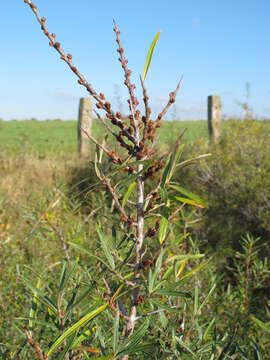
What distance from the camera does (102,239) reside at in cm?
94

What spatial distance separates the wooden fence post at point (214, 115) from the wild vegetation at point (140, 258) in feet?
8.68

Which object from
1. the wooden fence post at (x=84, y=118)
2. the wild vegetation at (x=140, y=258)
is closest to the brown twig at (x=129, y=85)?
the wild vegetation at (x=140, y=258)

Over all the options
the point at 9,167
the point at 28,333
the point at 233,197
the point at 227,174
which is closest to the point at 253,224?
the point at 233,197

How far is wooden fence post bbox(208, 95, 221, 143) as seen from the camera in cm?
1016

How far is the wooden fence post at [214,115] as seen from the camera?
10164 mm

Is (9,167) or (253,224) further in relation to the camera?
(9,167)

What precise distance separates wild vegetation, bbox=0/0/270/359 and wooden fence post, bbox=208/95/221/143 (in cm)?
265

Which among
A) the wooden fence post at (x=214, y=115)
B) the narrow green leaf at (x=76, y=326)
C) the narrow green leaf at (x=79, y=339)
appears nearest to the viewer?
the narrow green leaf at (x=76, y=326)

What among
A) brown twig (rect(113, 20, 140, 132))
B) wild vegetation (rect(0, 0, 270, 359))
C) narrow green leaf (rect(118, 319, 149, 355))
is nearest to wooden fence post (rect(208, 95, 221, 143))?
wild vegetation (rect(0, 0, 270, 359))

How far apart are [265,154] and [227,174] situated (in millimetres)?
493

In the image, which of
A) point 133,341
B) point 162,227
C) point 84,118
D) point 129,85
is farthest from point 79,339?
point 84,118

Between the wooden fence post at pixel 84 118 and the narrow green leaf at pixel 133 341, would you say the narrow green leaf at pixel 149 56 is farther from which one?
the wooden fence post at pixel 84 118

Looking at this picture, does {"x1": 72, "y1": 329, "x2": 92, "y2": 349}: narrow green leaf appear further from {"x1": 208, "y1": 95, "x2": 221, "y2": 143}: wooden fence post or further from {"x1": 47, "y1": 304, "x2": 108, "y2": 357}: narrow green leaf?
{"x1": 208, "y1": 95, "x2": 221, "y2": 143}: wooden fence post

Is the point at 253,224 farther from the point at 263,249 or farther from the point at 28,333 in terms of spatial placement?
the point at 28,333
